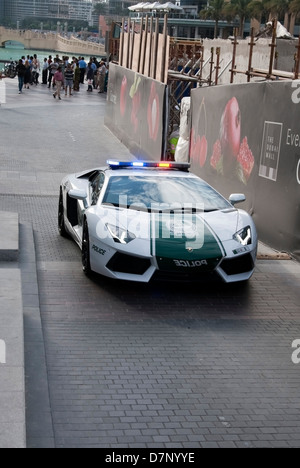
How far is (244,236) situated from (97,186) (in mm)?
2197

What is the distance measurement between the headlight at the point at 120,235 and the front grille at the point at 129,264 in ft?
0.51

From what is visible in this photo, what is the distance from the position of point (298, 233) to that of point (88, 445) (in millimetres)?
6107

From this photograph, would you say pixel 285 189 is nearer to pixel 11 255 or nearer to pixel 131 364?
pixel 11 255

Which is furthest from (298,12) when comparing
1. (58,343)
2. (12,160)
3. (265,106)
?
(58,343)

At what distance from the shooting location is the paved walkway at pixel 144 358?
5.20m

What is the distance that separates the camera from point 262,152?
11.7 meters

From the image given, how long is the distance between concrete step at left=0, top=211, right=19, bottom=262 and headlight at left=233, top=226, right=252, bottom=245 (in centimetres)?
262

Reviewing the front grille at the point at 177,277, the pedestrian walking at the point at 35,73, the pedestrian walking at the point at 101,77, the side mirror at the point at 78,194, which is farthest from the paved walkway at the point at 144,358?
the pedestrian walking at the point at 35,73

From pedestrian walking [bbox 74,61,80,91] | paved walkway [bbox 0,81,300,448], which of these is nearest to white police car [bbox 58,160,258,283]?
paved walkway [bbox 0,81,300,448]

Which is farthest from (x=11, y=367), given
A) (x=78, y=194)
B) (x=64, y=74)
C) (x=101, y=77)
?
(x=101, y=77)

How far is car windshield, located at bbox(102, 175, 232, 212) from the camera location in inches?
360

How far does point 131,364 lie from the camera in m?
6.45

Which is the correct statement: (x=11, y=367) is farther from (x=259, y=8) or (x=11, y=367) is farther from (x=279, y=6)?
(x=259, y=8)

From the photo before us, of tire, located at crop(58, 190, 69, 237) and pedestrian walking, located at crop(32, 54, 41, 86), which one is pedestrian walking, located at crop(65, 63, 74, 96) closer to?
pedestrian walking, located at crop(32, 54, 41, 86)
